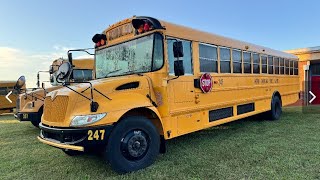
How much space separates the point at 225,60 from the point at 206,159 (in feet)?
8.35

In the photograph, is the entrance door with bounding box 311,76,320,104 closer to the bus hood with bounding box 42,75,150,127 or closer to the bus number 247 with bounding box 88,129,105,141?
the bus hood with bounding box 42,75,150,127

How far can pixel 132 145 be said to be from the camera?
3680 mm

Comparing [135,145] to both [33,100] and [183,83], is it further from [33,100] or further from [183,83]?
[33,100]

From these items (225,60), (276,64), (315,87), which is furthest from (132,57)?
(315,87)

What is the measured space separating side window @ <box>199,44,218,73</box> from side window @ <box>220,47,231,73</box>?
0.23 meters

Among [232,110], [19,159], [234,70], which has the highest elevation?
[234,70]

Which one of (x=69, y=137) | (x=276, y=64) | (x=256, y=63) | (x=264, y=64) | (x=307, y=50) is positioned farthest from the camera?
(x=307, y=50)

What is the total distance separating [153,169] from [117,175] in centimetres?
54

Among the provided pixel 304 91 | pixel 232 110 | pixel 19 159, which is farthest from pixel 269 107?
pixel 304 91

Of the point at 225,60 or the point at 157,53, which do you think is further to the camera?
the point at 225,60

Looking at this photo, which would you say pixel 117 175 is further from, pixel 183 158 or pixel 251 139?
pixel 251 139

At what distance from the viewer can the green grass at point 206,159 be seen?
3.60 metres

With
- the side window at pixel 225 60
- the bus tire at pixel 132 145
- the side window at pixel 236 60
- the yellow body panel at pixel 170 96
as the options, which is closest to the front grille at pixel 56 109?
the yellow body panel at pixel 170 96

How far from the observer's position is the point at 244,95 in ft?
21.3
